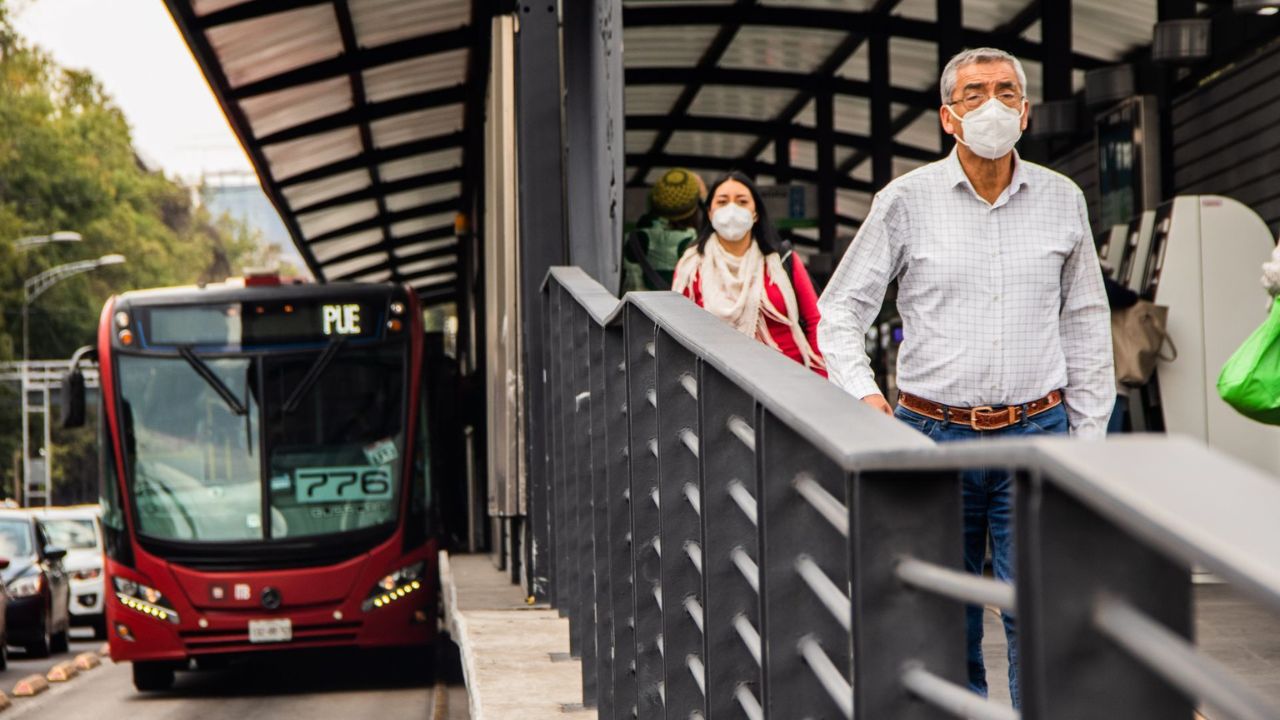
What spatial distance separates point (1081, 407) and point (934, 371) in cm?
40

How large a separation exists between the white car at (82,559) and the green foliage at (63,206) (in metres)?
27.4

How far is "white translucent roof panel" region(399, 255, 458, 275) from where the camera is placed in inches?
1129

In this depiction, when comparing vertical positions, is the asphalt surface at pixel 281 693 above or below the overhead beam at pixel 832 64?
below

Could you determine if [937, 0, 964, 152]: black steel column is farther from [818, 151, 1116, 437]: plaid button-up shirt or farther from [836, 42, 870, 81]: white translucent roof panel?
[818, 151, 1116, 437]: plaid button-up shirt

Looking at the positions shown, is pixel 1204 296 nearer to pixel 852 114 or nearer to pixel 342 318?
pixel 342 318

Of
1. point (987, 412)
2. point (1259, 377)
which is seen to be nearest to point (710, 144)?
point (1259, 377)

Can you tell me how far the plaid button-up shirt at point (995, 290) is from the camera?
4316 mm

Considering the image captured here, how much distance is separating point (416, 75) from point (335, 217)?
21.1ft

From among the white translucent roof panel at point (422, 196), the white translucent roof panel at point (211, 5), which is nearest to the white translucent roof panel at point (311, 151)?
the white translucent roof panel at point (422, 196)

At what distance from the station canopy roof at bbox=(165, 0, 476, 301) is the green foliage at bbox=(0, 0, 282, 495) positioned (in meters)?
31.3

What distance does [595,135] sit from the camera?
754cm

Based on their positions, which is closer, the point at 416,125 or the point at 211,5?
the point at 211,5

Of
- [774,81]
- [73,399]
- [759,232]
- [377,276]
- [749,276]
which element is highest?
[774,81]

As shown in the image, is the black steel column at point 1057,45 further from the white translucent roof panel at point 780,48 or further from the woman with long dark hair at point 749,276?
the woman with long dark hair at point 749,276
